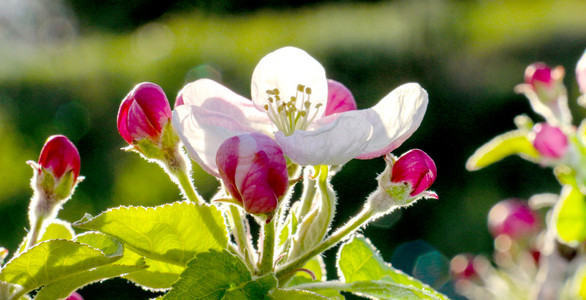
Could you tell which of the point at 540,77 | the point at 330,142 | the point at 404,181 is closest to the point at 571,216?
the point at 540,77

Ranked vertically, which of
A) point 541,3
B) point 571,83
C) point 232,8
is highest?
point 232,8

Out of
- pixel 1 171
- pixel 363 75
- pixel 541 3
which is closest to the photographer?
pixel 1 171

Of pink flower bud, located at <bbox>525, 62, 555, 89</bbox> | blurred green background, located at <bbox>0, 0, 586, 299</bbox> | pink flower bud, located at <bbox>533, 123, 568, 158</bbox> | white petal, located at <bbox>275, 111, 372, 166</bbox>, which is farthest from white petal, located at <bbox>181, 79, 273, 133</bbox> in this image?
blurred green background, located at <bbox>0, 0, 586, 299</bbox>

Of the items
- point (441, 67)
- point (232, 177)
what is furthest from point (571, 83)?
point (232, 177)

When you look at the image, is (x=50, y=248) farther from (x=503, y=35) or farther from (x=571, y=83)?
(x=503, y=35)

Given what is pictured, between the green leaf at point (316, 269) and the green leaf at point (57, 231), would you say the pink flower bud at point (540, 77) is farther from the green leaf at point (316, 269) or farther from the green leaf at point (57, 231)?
the green leaf at point (57, 231)

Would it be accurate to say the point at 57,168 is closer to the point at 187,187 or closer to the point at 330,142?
the point at 187,187
